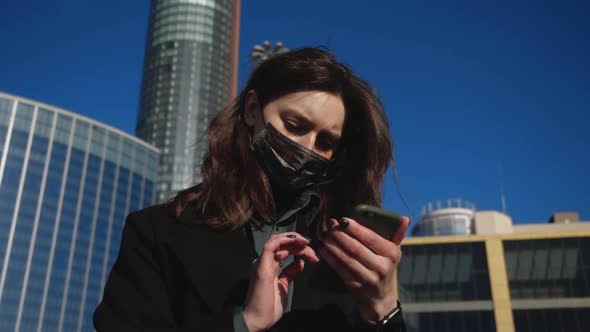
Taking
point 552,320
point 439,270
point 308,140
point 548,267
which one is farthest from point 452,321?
point 308,140

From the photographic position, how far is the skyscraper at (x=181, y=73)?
134875 millimetres

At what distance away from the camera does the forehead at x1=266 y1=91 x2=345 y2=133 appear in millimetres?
2186

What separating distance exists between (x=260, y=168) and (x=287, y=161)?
5.7 inches

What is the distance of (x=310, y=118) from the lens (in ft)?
7.13

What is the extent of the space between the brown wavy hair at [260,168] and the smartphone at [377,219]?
0.57m

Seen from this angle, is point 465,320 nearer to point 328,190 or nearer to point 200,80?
point 328,190

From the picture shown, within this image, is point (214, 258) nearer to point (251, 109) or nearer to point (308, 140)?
point (308, 140)

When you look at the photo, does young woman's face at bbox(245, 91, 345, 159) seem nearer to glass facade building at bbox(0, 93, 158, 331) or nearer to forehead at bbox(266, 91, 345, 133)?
forehead at bbox(266, 91, 345, 133)

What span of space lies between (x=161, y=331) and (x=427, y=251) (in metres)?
52.0

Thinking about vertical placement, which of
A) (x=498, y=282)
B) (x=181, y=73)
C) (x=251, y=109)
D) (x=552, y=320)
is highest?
(x=181, y=73)

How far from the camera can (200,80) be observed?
142 metres

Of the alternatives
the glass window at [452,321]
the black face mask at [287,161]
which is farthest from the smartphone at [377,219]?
the glass window at [452,321]

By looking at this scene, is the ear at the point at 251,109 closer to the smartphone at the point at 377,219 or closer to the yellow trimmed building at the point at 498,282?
the smartphone at the point at 377,219

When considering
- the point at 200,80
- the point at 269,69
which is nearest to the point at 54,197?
the point at 200,80
